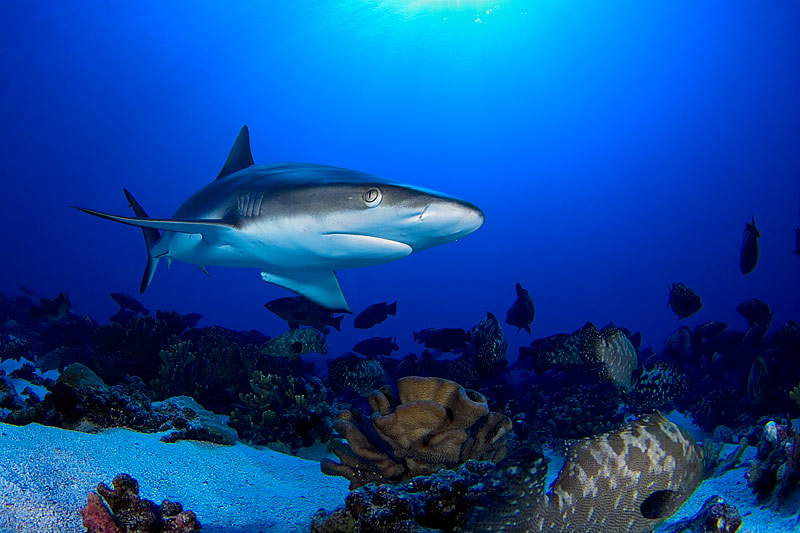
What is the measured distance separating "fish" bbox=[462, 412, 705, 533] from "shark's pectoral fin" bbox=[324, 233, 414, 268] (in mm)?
2042

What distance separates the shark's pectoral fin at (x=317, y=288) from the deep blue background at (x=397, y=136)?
2207 inches

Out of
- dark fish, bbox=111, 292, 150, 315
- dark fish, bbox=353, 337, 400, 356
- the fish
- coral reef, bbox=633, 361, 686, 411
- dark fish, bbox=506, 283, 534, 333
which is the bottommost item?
the fish

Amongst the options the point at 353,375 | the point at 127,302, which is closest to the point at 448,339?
the point at 353,375

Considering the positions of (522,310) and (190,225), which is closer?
(190,225)

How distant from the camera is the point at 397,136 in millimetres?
86562

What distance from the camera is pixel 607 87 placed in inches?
2704

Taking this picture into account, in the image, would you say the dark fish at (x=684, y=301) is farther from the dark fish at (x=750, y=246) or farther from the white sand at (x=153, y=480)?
the white sand at (x=153, y=480)

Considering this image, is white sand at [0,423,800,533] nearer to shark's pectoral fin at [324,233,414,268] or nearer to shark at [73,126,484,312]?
shark at [73,126,484,312]

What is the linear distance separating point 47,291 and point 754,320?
11814cm

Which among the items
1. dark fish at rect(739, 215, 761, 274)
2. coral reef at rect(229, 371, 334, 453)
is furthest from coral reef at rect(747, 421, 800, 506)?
dark fish at rect(739, 215, 761, 274)

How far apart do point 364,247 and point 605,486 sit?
2.59m

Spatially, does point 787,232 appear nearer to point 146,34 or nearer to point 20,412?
point 20,412

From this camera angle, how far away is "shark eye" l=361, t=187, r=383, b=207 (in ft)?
10.4

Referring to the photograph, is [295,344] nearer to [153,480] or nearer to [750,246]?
[153,480]
